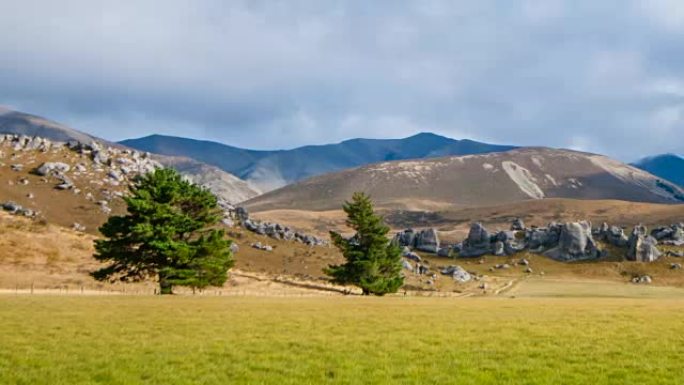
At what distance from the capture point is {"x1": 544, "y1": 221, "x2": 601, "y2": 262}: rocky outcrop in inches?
7239

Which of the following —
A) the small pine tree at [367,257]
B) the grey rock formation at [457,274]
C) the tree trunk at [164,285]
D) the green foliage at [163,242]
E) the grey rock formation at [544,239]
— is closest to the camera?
the green foliage at [163,242]

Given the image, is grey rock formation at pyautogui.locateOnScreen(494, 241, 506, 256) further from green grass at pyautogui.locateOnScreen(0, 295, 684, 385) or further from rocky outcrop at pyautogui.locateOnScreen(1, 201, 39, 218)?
green grass at pyautogui.locateOnScreen(0, 295, 684, 385)

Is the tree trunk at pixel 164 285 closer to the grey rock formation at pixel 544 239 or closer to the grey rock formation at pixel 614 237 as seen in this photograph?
the grey rock formation at pixel 544 239

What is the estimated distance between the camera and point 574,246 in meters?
186

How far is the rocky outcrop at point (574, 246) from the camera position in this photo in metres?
184

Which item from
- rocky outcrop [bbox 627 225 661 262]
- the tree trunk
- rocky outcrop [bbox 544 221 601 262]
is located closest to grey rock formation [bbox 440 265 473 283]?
rocky outcrop [bbox 544 221 601 262]

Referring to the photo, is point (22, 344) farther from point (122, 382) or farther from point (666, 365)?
point (666, 365)

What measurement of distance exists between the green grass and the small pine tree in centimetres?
4820

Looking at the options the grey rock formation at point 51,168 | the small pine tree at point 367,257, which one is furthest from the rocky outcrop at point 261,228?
the small pine tree at point 367,257

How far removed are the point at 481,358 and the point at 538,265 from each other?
6519 inches

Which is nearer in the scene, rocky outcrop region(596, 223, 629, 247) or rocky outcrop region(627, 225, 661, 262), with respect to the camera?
rocky outcrop region(627, 225, 661, 262)

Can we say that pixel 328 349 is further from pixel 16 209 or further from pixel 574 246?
pixel 574 246

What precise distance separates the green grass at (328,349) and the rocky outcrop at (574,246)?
496 ft

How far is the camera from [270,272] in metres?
125
